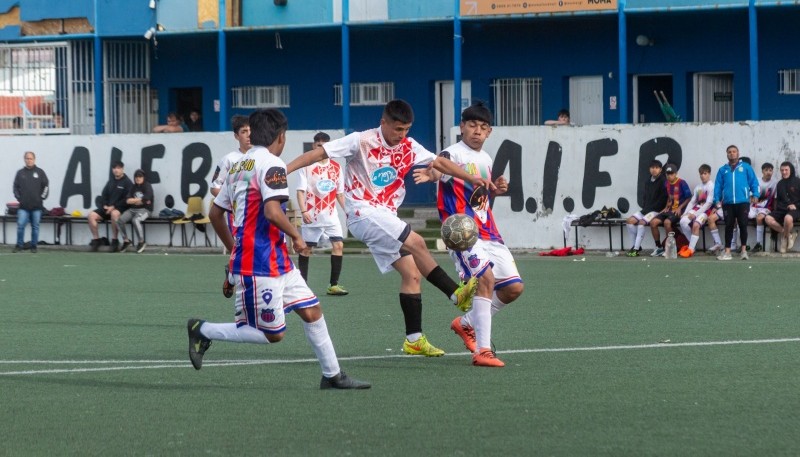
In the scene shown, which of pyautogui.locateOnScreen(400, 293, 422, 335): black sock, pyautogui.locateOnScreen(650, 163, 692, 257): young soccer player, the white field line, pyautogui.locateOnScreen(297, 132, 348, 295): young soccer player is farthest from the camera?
pyautogui.locateOnScreen(650, 163, 692, 257): young soccer player

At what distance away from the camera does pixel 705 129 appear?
23.6 meters

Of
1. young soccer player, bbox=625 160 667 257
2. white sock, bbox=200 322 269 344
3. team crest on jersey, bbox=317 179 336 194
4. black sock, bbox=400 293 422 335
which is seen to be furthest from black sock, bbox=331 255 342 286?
young soccer player, bbox=625 160 667 257

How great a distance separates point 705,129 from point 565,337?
519 inches

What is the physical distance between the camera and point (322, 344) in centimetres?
841

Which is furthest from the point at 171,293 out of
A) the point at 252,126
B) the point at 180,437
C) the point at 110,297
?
the point at 180,437

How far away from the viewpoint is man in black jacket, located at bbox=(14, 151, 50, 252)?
88.7 feet

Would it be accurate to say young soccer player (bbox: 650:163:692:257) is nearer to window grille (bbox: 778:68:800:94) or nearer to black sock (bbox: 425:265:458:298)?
window grille (bbox: 778:68:800:94)

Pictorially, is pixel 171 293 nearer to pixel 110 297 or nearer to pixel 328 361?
pixel 110 297

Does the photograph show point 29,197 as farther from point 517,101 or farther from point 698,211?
point 698,211

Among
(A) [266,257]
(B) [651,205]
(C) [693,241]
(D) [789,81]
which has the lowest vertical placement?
(C) [693,241]

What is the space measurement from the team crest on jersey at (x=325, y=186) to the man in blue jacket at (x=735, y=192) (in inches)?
319

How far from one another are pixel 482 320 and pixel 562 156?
15330 mm

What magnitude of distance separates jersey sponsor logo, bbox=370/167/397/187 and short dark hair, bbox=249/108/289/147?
6.52ft

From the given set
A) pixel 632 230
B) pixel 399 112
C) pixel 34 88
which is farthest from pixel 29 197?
pixel 399 112
